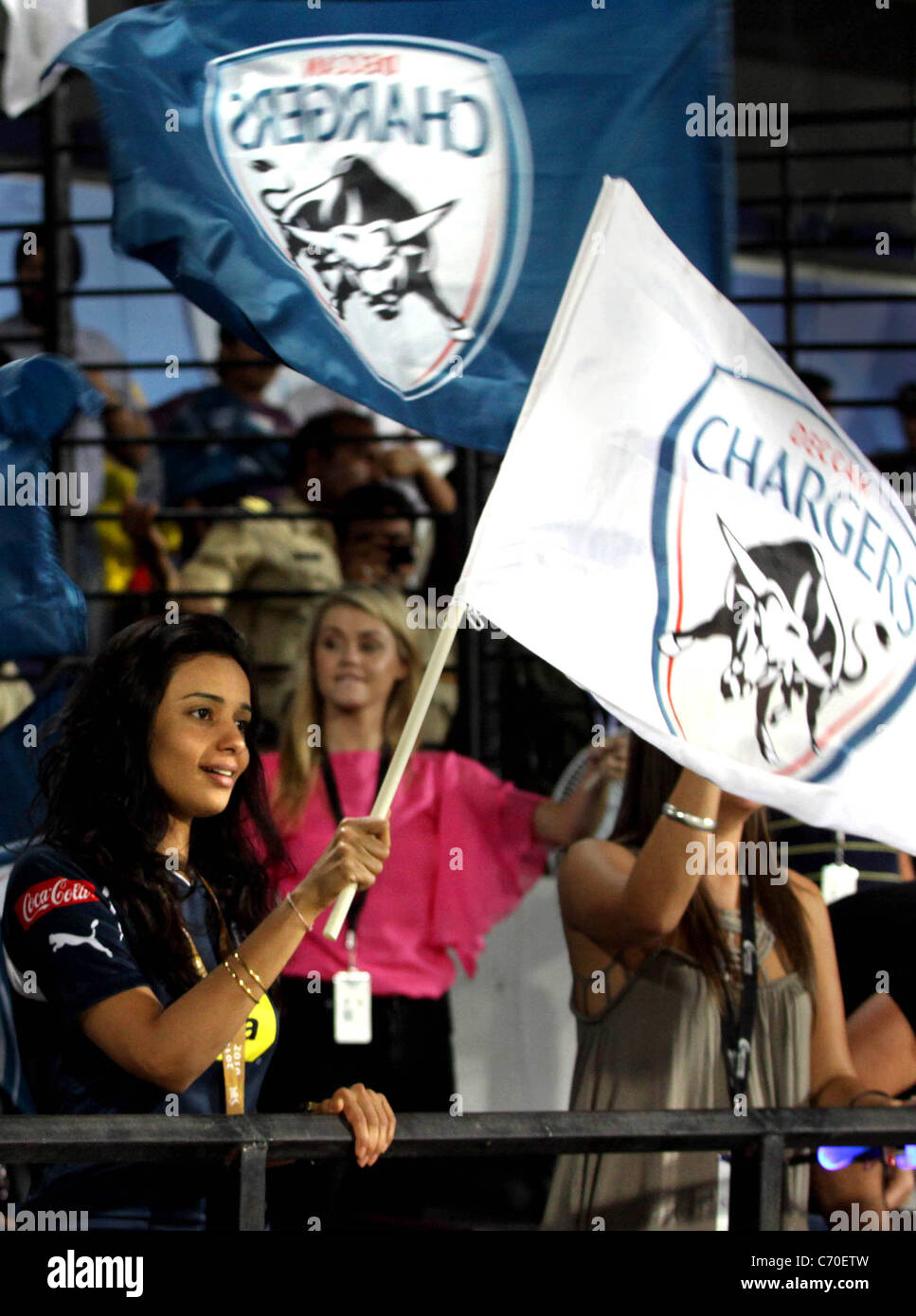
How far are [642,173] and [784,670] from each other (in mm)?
1232

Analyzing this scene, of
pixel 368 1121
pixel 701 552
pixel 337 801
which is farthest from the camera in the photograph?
pixel 337 801

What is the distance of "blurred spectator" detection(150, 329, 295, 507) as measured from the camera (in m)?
6.59

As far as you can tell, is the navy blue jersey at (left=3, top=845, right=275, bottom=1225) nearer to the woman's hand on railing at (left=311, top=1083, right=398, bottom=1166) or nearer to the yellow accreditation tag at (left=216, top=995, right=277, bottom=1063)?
the yellow accreditation tag at (left=216, top=995, right=277, bottom=1063)

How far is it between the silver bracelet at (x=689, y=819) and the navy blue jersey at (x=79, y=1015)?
1.02m

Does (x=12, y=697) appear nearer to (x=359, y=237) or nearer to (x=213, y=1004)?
(x=359, y=237)

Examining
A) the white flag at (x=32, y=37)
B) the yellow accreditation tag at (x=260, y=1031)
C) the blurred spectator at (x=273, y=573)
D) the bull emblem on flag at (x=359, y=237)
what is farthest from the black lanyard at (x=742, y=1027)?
the white flag at (x=32, y=37)

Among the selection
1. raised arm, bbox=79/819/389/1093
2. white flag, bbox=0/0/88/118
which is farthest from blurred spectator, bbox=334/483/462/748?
raised arm, bbox=79/819/389/1093

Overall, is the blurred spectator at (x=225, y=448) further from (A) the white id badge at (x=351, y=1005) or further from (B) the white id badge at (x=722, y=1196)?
(B) the white id badge at (x=722, y=1196)

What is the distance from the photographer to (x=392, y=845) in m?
4.48

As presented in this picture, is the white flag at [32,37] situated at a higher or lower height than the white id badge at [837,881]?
higher

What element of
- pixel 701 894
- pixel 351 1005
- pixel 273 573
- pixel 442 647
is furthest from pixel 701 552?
pixel 273 573

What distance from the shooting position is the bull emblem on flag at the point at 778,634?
9.23 ft

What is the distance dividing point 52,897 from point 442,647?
705mm

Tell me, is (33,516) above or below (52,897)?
above
